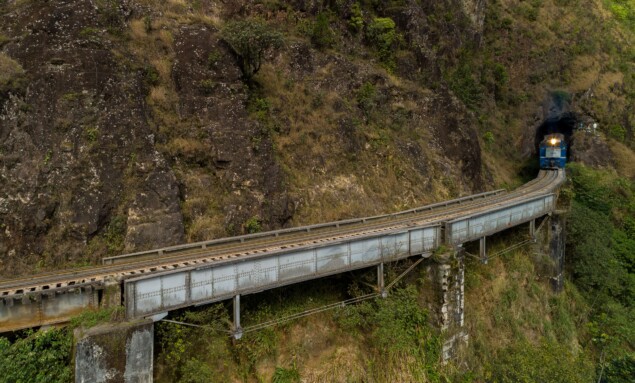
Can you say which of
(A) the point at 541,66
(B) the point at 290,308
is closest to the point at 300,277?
(B) the point at 290,308

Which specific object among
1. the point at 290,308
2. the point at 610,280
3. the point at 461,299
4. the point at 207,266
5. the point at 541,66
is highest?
the point at 541,66

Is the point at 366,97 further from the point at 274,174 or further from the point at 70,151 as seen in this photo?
the point at 70,151

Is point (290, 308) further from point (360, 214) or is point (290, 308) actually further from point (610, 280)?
point (610, 280)

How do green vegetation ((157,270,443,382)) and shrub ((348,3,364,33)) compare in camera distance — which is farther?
shrub ((348,3,364,33))

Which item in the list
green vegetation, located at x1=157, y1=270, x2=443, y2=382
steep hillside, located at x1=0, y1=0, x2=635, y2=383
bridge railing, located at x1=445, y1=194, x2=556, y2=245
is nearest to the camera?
green vegetation, located at x1=157, y1=270, x2=443, y2=382

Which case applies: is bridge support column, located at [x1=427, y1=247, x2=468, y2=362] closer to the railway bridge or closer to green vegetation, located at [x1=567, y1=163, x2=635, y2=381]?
the railway bridge

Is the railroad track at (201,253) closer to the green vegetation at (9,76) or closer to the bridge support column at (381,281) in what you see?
the bridge support column at (381,281)

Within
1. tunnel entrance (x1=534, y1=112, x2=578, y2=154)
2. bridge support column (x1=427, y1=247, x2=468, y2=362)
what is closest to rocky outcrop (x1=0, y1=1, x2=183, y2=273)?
bridge support column (x1=427, y1=247, x2=468, y2=362)
